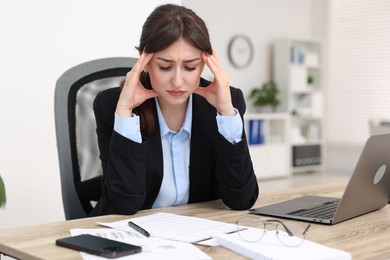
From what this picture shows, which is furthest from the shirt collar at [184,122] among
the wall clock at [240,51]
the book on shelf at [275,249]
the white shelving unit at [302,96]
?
the white shelving unit at [302,96]

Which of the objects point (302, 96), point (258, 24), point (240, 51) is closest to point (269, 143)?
point (302, 96)

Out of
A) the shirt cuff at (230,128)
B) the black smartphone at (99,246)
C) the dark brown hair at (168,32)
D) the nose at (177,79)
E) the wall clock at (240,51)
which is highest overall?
the wall clock at (240,51)

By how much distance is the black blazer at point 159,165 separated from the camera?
1.63m

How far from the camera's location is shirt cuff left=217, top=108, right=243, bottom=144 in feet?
5.55

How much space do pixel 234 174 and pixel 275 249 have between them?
61 centimetres

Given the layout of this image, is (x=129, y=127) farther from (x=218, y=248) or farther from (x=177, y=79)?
(x=218, y=248)

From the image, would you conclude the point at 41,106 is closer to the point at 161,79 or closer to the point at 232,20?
the point at 161,79

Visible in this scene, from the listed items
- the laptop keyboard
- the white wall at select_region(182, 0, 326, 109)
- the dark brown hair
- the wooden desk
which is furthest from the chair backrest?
the white wall at select_region(182, 0, 326, 109)

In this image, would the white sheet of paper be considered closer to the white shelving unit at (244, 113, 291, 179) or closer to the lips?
the lips

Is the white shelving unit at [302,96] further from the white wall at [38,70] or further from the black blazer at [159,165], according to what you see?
the black blazer at [159,165]

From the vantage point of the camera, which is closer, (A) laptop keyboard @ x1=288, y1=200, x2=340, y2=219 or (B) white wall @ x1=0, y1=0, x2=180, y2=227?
(A) laptop keyboard @ x1=288, y1=200, x2=340, y2=219

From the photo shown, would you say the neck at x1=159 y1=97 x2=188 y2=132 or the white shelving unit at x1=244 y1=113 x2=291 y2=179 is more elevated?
the neck at x1=159 y1=97 x2=188 y2=132

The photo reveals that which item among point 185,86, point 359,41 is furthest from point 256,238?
point 359,41

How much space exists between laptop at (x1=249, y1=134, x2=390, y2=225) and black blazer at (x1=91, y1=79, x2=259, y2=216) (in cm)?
13
